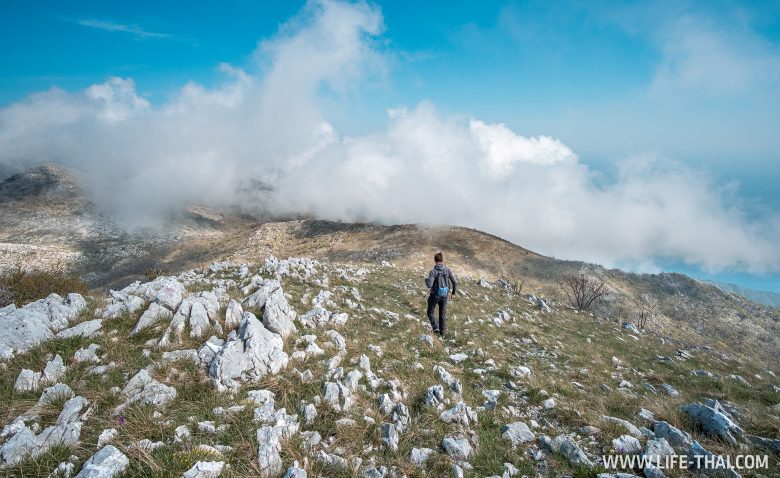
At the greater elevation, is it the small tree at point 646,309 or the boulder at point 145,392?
the small tree at point 646,309

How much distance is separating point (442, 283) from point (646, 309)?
52171 mm

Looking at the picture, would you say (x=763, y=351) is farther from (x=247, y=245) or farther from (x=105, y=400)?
(x=247, y=245)

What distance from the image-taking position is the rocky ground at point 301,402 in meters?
5.19

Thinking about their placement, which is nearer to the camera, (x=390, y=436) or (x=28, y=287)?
(x=390, y=436)

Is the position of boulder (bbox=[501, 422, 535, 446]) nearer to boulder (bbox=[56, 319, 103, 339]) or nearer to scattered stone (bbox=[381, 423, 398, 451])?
scattered stone (bbox=[381, 423, 398, 451])

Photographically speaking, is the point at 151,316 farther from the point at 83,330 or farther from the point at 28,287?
the point at 28,287

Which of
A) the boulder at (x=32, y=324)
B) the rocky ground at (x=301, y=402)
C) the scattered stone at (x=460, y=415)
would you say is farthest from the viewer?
the boulder at (x=32, y=324)

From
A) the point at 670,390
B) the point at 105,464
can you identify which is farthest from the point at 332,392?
the point at 670,390

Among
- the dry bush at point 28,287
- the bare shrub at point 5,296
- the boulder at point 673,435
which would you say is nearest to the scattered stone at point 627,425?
the boulder at point 673,435

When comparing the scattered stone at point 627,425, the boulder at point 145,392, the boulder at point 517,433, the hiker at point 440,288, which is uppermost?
the hiker at point 440,288

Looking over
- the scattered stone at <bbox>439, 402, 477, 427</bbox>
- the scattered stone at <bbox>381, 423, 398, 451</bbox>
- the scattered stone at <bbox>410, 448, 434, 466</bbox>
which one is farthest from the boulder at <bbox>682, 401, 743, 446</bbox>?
the scattered stone at <bbox>381, 423, 398, 451</bbox>

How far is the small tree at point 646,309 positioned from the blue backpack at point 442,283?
42501mm

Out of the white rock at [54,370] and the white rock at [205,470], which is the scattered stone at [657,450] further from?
the white rock at [54,370]

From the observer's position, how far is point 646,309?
5069 cm
